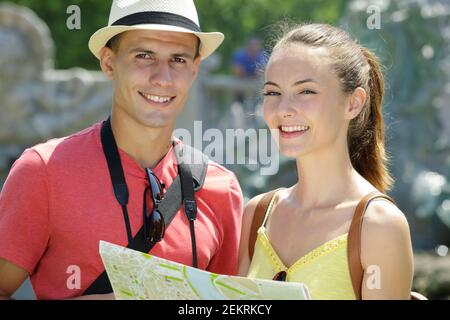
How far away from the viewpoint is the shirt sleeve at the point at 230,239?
3.52 m

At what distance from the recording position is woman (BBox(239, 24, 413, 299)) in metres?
2.91

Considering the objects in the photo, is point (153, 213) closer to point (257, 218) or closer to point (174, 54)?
point (257, 218)

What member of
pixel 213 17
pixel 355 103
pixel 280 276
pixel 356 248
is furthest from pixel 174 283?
pixel 213 17

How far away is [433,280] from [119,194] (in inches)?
204

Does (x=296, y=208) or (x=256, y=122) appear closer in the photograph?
(x=296, y=208)

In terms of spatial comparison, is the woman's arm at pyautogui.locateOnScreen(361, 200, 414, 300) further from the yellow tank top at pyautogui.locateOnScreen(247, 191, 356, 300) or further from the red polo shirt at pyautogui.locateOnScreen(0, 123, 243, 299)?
the red polo shirt at pyautogui.locateOnScreen(0, 123, 243, 299)

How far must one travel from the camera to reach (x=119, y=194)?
330 cm

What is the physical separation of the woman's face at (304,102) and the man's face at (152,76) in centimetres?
46

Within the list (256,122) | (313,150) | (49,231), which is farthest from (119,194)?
(256,122)

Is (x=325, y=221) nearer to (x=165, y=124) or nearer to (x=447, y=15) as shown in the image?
(x=165, y=124)

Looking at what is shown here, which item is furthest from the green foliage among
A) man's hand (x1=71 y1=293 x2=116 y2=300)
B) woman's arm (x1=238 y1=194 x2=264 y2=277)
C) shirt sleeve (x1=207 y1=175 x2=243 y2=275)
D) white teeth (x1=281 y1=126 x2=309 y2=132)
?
man's hand (x1=71 y1=293 x2=116 y2=300)

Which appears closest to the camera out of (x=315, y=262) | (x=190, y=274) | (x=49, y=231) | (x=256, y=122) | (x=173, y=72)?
(x=190, y=274)

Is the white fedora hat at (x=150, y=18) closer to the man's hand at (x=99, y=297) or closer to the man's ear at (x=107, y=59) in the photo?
the man's ear at (x=107, y=59)

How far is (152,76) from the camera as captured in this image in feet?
Result: 11.2
